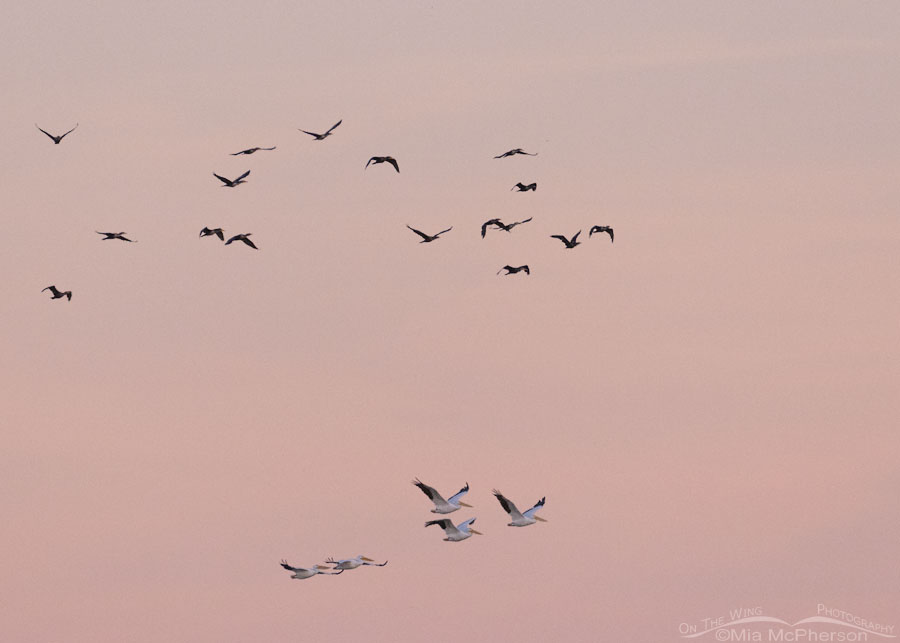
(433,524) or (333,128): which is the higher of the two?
(333,128)

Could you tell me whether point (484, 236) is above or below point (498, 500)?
above

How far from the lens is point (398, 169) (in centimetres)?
19838

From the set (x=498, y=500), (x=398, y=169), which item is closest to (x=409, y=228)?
(x=398, y=169)

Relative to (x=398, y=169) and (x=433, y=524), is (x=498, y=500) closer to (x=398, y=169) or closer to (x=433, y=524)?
(x=433, y=524)

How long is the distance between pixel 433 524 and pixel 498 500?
15.1ft

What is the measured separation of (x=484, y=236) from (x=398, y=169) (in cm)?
742

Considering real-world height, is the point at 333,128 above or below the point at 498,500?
above

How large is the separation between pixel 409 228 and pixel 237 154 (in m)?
12.7

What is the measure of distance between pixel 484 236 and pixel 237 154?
17671 mm

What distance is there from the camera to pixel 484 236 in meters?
199

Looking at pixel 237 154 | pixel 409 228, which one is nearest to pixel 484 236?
pixel 409 228

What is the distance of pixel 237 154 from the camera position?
19900 centimetres

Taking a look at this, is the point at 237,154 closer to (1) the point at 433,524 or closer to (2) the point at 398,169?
(2) the point at 398,169

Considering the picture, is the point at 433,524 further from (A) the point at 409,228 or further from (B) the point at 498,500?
(A) the point at 409,228
